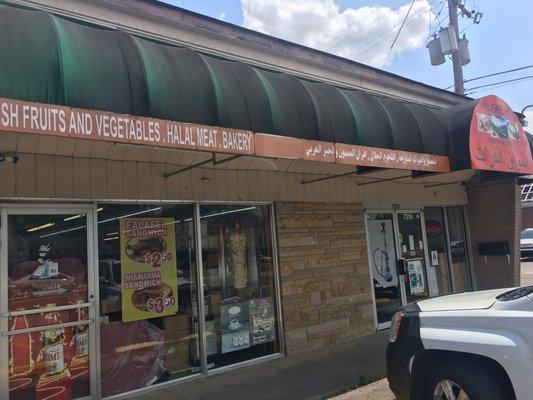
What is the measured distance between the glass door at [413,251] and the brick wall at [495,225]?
1938 millimetres

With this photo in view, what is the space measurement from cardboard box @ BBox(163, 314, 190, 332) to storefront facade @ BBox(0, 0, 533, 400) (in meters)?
0.02

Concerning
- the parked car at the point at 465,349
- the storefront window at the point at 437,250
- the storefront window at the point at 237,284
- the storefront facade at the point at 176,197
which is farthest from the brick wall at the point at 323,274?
the parked car at the point at 465,349

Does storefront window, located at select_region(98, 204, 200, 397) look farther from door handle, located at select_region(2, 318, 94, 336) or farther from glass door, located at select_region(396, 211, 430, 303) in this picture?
glass door, located at select_region(396, 211, 430, 303)

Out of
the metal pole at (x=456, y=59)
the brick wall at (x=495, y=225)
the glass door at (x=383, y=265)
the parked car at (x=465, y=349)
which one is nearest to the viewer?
the parked car at (x=465, y=349)

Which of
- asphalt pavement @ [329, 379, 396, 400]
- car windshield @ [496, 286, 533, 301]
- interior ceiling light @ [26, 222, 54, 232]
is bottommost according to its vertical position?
asphalt pavement @ [329, 379, 396, 400]

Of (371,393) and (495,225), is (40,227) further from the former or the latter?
(495,225)

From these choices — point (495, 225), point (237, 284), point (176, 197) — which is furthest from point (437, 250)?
point (176, 197)

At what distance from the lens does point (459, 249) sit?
11.4 m

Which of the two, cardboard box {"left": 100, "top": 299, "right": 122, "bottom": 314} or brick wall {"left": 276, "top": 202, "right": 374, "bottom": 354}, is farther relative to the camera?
brick wall {"left": 276, "top": 202, "right": 374, "bottom": 354}

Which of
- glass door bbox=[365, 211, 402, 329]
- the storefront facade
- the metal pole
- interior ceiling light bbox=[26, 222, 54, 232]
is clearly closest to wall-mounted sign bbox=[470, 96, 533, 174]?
the storefront facade

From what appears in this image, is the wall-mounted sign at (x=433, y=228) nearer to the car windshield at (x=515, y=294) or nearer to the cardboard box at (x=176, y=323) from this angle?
the cardboard box at (x=176, y=323)

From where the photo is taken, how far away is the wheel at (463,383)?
357 cm

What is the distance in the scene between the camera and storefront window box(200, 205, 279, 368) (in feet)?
22.4

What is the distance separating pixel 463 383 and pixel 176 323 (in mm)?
3862
